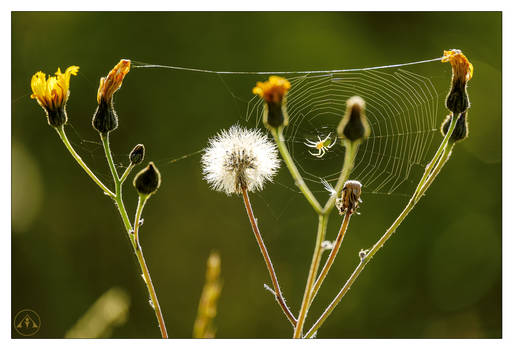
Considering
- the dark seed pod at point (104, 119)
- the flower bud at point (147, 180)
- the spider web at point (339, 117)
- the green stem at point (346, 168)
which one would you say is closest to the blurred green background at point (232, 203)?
the spider web at point (339, 117)

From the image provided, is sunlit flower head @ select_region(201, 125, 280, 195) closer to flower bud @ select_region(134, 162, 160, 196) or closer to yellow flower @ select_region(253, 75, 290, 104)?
flower bud @ select_region(134, 162, 160, 196)

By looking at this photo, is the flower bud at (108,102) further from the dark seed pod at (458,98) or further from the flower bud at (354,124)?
the dark seed pod at (458,98)

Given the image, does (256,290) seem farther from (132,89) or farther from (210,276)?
(210,276)

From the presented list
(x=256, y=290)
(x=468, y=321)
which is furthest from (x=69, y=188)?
(x=468, y=321)

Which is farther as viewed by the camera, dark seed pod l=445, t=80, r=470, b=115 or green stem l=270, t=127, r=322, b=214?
dark seed pod l=445, t=80, r=470, b=115

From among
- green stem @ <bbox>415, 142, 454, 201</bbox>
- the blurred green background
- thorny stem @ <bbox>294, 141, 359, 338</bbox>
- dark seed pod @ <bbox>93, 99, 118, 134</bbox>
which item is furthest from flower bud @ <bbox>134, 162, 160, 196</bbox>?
the blurred green background

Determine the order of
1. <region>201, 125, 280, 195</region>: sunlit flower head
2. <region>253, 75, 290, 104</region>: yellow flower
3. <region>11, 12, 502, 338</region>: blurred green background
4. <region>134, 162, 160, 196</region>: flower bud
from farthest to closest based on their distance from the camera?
<region>11, 12, 502, 338</region>: blurred green background
<region>201, 125, 280, 195</region>: sunlit flower head
<region>134, 162, 160, 196</region>: flower bud
<region>253, 75, 290, 104</region>: yellow flower
